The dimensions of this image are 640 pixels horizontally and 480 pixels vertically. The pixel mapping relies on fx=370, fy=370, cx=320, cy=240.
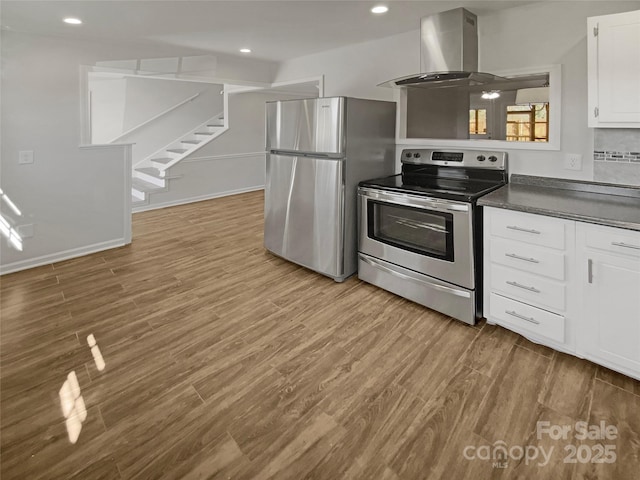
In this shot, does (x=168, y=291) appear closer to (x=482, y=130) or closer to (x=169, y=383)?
(x=169, y=383)

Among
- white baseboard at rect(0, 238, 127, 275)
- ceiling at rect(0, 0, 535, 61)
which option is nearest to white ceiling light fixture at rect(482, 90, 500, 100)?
ceiling at rect(0, 0, 535, 61)

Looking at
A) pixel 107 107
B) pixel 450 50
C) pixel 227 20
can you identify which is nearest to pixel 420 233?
pixel 450 50

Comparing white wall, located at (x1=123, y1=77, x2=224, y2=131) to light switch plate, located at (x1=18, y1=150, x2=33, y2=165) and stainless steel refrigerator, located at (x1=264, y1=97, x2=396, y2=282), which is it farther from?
stainless steel refrigerator, located at (x1=264, y1=97, x2=396, y2=282)

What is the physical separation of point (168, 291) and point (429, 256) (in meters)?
2.24

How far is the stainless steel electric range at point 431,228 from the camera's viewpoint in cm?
261

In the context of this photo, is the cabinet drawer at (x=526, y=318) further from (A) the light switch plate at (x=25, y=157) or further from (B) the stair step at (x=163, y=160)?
(B) the stair step at (x=163, y=160)

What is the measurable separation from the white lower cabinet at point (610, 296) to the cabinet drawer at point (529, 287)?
0.13 m

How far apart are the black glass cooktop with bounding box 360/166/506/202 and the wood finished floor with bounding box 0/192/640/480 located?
924 millimetres

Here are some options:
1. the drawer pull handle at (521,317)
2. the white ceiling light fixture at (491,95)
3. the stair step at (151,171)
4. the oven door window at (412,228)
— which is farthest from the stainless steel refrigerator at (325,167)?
the stair step at (151,171)

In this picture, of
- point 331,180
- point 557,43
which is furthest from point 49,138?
point 557,43

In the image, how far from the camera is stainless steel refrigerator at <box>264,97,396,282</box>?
3.25m

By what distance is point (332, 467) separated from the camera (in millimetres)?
1544

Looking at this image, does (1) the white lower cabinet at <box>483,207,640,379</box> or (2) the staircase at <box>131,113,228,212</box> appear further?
(2) the staircase at <box>131,113,228,212</box>

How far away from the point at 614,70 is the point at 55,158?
15.5ft
